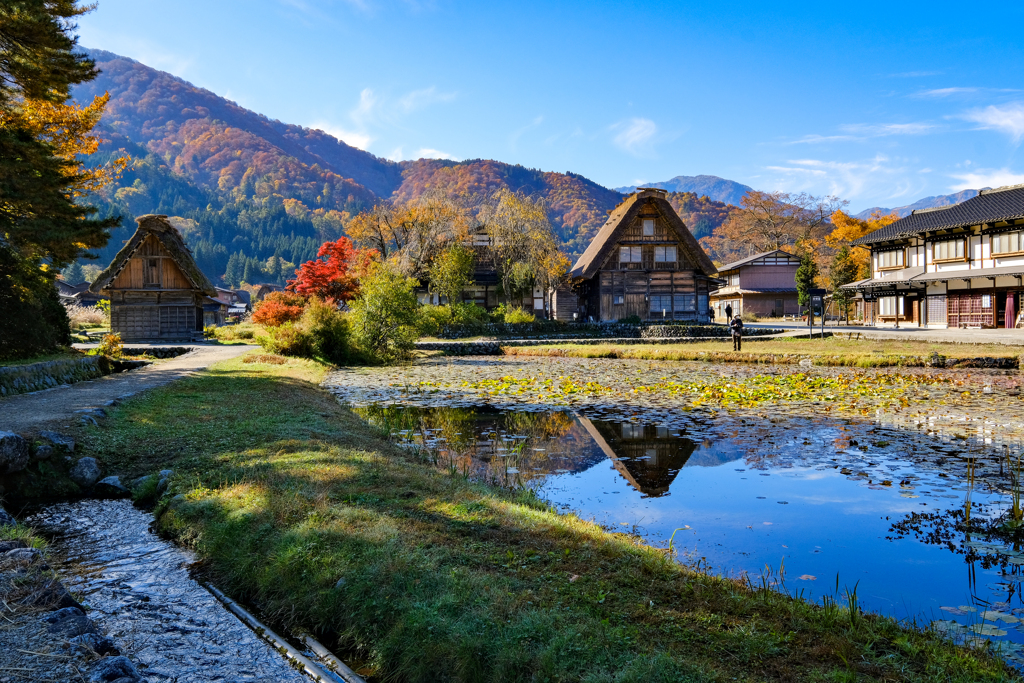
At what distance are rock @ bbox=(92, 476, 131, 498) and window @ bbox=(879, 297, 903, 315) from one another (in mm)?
38985

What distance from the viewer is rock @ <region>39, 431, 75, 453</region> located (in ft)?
23.6

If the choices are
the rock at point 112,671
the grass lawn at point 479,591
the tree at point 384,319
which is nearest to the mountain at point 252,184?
the tree at point 384,319

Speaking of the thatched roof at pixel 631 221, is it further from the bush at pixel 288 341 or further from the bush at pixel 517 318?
the bush at pixel 288 341

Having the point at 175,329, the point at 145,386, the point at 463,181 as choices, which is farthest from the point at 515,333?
the point at 463,181

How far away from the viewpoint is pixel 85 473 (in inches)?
270

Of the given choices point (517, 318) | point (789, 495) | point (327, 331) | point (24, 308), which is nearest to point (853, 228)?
point (517, 318)

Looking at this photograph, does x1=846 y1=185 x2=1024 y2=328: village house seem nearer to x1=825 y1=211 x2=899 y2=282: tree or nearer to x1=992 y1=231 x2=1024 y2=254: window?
x1=992 y1=231 x2=1024 y2=254: window

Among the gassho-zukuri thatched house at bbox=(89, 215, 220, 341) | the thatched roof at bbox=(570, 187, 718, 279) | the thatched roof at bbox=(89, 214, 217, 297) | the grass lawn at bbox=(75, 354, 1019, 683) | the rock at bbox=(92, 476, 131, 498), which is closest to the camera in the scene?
the grass lawn at bbox=(75, 354, 1019, 683)

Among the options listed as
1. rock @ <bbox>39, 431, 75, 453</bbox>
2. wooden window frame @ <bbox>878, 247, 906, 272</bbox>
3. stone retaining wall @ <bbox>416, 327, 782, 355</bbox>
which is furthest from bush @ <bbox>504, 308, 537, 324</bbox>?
rock @ <bbox>39, 431, 75, 453</bbox>

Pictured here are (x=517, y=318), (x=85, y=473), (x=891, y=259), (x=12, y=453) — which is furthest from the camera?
(x=891, y=259)

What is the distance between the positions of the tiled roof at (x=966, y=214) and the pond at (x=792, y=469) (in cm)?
1824

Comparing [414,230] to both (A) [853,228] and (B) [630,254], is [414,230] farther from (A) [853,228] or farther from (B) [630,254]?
(A) [853,228]

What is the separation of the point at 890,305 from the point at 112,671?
1624 inches

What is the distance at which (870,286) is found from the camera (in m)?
35.6
